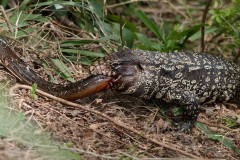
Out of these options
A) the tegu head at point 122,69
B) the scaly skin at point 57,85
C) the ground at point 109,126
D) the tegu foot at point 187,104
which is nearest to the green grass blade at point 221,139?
the ground at point 109,126

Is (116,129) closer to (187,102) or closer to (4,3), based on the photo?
(187,102)

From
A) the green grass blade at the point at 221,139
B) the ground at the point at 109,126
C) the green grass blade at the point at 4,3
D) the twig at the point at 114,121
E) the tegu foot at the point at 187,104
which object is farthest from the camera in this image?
the green grass blade at the point at 4,3

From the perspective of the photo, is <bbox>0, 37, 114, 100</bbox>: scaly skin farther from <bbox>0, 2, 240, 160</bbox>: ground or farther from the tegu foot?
the tegu foot

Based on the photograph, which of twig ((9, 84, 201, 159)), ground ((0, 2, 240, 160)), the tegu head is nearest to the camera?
ground ((0, 2, 240, 160))

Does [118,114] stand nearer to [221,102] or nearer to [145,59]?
[145,59]

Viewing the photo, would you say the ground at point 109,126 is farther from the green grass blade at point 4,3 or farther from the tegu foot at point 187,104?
the green grass blade at point 4,3

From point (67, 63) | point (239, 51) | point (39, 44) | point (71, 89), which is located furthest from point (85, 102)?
point (239, 51)

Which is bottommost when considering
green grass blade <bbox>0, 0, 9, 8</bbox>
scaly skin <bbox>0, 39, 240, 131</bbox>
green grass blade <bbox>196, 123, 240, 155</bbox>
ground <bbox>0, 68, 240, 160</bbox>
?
green grass blade <bbox>196, 123, 240, 155</bbox>

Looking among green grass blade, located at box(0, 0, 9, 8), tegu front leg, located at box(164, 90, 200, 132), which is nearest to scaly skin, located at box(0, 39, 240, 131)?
tegu front leg, located at box(164, 90, 200, 132)
